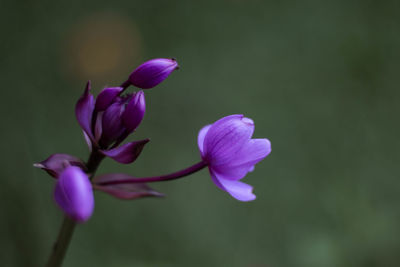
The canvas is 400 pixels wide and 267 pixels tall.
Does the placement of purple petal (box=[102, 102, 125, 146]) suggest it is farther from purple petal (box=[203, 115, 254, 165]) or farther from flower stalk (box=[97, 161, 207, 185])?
purple petal (box=[203, 115, 254, 165])

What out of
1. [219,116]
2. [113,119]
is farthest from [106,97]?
[219,116]

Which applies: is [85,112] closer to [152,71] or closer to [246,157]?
[152,71]

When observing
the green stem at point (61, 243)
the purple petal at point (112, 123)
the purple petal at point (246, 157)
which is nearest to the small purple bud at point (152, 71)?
the purple petal at point (112, 123)

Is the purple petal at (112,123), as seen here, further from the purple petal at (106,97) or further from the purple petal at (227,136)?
the purple petal at (227,136)

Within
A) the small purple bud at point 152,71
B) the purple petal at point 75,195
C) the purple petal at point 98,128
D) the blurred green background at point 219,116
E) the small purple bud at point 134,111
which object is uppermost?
the small purple bud at point 152,71

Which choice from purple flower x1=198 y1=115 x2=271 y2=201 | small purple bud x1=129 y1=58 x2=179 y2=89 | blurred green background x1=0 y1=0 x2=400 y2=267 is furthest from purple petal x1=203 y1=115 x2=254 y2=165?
blurred green background x1=0 y1=0 x2=400 y2=267

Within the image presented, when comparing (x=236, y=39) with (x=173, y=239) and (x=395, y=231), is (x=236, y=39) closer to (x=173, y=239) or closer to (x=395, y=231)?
(x=173, y=239)
